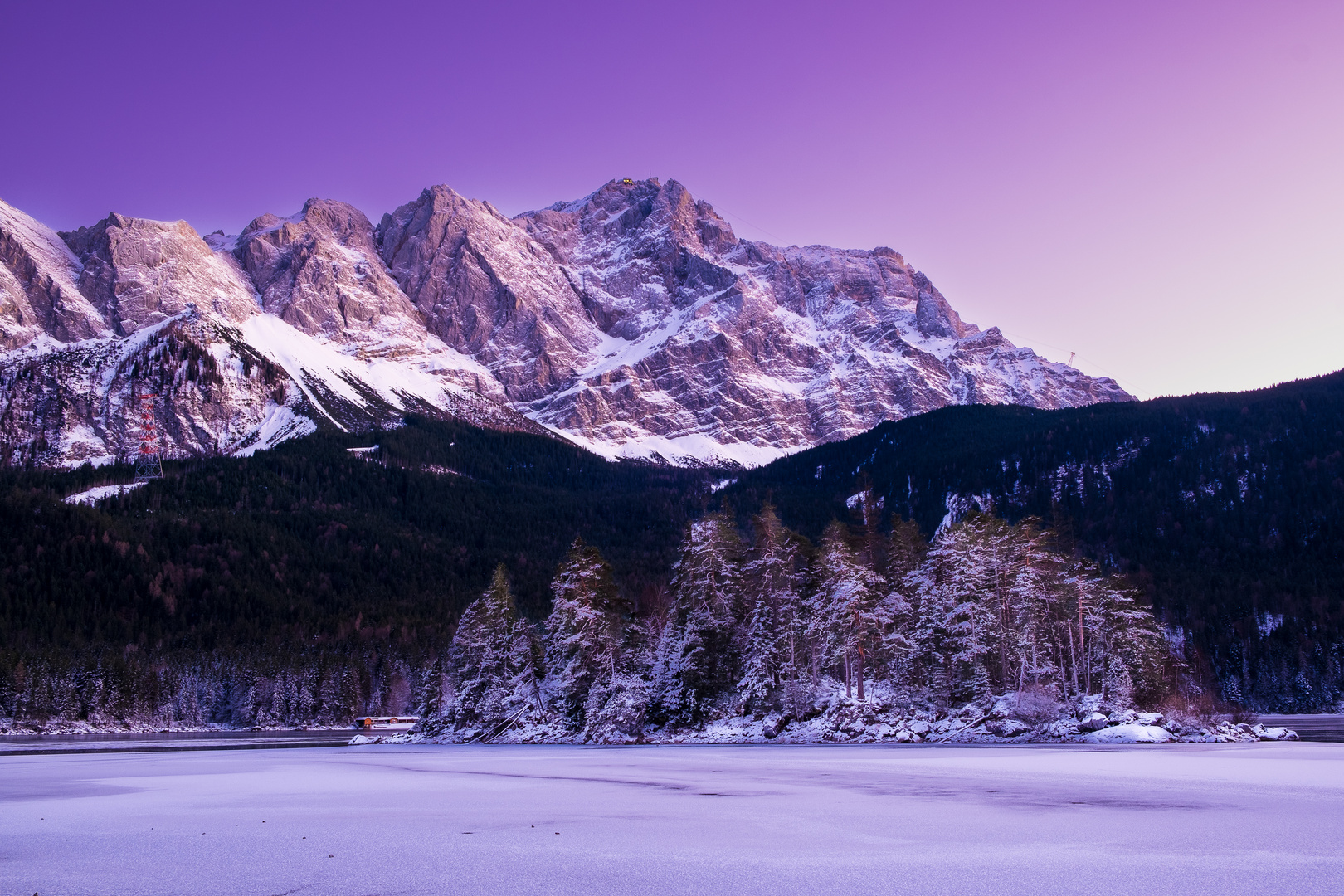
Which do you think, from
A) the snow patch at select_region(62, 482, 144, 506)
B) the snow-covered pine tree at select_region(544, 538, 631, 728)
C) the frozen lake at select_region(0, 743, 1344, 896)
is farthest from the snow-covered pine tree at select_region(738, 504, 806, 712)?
the snow patch at select_region(62, 482, 144, 506)

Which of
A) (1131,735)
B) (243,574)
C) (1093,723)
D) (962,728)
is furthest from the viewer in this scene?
(243,574)

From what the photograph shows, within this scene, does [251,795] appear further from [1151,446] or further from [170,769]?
[1151,446]

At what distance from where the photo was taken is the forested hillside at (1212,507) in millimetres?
104875

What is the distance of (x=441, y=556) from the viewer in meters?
175

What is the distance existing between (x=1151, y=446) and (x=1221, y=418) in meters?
13.7

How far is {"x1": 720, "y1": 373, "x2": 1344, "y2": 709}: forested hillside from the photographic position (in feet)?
344

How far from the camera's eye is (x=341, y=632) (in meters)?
136

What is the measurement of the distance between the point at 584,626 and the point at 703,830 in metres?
41.8

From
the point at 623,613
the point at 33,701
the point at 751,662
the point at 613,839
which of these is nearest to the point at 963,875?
the point at 613,839

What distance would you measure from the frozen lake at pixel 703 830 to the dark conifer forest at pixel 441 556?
136 ft

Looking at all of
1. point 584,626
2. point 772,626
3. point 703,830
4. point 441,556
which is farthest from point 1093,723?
point 441,556

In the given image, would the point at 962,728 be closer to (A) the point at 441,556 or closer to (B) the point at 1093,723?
(B) the point at 1093,723

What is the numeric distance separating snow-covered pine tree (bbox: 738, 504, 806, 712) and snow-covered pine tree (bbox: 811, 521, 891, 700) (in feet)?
5.15

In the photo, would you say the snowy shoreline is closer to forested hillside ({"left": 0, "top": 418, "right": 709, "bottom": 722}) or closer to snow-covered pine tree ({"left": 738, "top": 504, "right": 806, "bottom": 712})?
snow-covered pine tree ({"left": 738, "top": 504, "right": 806, "bottom": 712})
